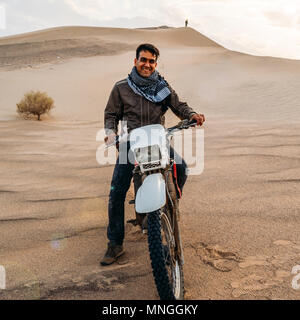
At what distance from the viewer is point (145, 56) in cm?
283

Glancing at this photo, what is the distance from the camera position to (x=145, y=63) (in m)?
2.84

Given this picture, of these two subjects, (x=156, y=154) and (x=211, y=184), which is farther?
(x=211, y=184)

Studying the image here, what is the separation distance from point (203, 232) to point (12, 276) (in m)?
1.54

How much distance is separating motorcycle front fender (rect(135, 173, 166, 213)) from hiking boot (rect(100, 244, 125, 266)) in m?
0.81

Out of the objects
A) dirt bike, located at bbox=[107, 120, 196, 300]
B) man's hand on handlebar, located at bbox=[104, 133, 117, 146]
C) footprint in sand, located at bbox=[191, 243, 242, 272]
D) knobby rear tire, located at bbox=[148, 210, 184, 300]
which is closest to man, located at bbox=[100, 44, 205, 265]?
man's hand on handlebar, located at bbox=[104, 133, 117, 146]

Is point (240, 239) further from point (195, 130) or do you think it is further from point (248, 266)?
point (195, 130)

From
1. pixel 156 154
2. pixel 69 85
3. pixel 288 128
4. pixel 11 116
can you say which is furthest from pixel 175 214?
pixel 69 85

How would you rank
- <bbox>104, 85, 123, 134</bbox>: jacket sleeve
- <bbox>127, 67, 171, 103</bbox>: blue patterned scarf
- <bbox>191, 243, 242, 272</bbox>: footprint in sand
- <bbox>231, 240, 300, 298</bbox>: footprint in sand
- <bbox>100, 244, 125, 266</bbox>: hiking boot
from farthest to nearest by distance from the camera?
<bbox>104, 85, 123, 134</bbox>: jacket sleeve → <bbox>127, 67, 171, 103</bbox>: blue patterned scarf → <bbox>100, 244, 125, 266</bbox>: hiking boot → <bbox>191, 243, 242, 272</bbox>: footprint in sand → <bbox>231, 240, 300, 298</bbox>: footprint in sand

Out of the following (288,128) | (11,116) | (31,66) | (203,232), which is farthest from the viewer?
(31,66)

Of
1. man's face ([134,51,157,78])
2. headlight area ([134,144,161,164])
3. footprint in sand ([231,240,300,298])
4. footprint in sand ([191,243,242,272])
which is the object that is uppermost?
man's face ([134,51,157,78])

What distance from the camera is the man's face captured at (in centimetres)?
283

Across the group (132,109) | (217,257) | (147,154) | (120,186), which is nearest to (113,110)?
(132,109)

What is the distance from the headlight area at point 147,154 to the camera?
218 centimetres

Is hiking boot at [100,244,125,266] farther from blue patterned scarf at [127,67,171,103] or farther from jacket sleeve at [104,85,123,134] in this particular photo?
blue patterned scarf at [127,67,171,103]
